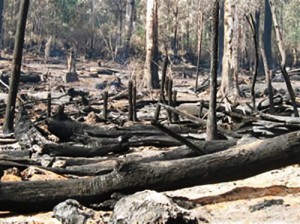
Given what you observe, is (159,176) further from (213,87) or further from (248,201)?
(213,87)

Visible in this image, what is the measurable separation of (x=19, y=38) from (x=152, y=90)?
1339 cm

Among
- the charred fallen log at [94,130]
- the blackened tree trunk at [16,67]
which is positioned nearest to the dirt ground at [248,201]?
the charred fallen log at [94,130]

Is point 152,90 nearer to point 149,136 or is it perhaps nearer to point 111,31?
point 149,136

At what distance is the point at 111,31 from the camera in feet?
177

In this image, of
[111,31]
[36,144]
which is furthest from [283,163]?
[111,31]

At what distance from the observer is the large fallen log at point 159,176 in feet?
15.6

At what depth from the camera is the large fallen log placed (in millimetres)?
4746

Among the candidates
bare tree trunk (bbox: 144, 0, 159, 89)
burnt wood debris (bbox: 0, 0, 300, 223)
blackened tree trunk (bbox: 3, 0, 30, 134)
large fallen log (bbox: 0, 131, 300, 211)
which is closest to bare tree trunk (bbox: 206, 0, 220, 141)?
burnt wood debris (bbox: 0, 0, 300, 223)

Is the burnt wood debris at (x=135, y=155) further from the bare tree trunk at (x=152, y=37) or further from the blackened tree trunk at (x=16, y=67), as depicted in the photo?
the bare tree trunk at (x=152, y=37)

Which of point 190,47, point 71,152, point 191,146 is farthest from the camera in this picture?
point 190,47

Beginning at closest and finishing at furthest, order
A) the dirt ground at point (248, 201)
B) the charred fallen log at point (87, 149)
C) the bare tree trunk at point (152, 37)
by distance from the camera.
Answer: the dirt ground at point (248, 201) → the charred fallen log at point (87, 149) → the bare tree trunk at point (152, 37)

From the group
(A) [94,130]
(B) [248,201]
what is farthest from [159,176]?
(A) [94,130]

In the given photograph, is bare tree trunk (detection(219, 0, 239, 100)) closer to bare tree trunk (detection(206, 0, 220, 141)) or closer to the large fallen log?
bare tree trunk (detection(206, 0, 220, 141))

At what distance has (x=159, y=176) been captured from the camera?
4.84 meters
